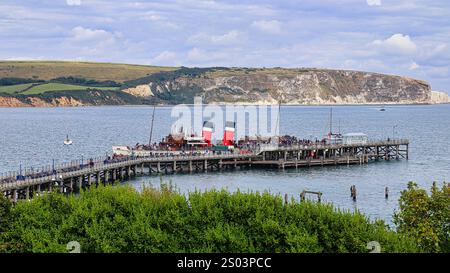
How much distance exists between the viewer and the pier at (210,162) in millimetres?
82719

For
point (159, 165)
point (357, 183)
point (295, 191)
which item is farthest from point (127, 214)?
point (159, 165)

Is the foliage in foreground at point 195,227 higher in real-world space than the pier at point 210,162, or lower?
higher

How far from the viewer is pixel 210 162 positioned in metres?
105

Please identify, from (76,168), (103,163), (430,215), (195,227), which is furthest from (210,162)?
(195,227)

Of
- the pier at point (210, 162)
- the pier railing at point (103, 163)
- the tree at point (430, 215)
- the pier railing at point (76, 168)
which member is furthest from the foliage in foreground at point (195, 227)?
the pier at point (210, 162)

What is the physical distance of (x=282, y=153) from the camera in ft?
358

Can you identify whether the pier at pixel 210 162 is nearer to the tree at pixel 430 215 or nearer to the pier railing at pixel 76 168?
the pier railing at pixel 76 168

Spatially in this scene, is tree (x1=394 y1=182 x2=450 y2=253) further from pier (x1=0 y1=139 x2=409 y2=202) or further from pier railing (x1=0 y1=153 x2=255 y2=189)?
pier (x1=0 y1=139 x2=409 y2=202)

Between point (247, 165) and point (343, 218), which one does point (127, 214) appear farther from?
point (247, 165)

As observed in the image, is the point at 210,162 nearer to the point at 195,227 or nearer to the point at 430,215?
the point at 430,215

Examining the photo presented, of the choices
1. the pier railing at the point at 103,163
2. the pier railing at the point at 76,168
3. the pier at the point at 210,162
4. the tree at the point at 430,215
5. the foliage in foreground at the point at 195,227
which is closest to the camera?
the foliage in foreground at the point at 195,227

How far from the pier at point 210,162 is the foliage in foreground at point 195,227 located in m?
39.6

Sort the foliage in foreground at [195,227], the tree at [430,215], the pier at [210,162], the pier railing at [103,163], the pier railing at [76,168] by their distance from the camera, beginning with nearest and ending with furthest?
the foliage in foreground at [195,227]
the tree at [430,215]
the pier railing at [76,168]
the pier railing at [103,163]
the pier at [210,162]

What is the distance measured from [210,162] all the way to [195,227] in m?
69.6
